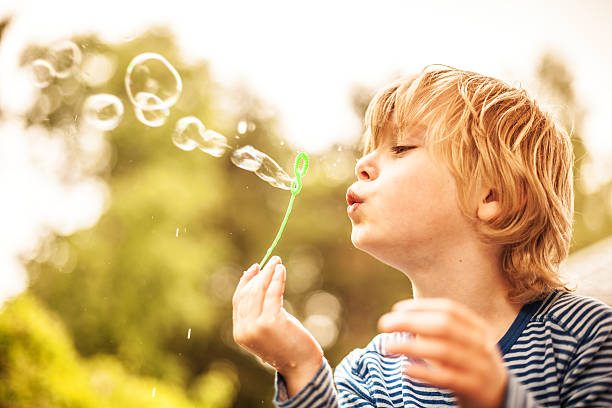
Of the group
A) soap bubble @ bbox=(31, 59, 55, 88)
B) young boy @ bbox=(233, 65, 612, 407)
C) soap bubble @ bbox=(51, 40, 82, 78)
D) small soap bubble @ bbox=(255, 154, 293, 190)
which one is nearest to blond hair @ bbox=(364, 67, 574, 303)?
young boy @ bbox=(233, 65, 612, 407)

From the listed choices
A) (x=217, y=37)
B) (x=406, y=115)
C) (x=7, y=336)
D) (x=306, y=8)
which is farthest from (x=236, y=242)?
(x=406, y=115)

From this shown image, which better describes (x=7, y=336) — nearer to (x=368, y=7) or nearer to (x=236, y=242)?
(x=236, y=242)

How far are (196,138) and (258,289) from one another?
2.20 feet

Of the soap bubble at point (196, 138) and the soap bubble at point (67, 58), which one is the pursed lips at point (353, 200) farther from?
the soap bubble at point (67, 58)

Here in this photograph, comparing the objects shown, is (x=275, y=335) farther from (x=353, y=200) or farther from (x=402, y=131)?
(x=402, y=131)

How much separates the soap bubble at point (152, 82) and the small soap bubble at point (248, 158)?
318mm

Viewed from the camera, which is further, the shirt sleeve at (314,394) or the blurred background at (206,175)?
the blurred background at (206,175)

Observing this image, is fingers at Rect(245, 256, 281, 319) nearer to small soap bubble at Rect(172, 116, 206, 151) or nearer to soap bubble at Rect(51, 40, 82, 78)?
small soap bubble at Rect(172, 116, 206, 151)

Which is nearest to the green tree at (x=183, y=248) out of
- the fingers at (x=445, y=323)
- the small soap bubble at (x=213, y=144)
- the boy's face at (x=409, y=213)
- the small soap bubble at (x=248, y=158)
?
the small soap bubble at (x=213, y=144)

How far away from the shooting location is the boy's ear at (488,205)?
0.95 meters

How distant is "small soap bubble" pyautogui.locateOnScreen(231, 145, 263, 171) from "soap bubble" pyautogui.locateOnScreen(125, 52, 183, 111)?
1.04 feet

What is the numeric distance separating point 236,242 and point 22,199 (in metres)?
1.88

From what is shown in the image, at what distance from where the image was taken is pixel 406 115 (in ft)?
3.34

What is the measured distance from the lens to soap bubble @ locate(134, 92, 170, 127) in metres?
1.46
